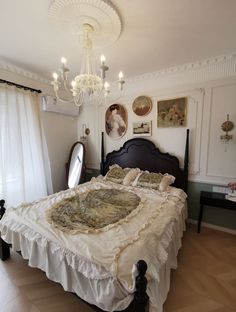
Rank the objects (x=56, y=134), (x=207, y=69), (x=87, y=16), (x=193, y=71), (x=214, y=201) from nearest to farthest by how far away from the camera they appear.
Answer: (x=87, y=16) < (x=214, y=201) < (x=207, y=69) < (x=193, y=71) < (x=56, y=134)

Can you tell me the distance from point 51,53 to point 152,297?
300 centimetres

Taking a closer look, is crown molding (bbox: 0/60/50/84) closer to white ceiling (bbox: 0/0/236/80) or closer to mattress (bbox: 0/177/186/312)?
white ceiling (bbox: 0/0/236/80)

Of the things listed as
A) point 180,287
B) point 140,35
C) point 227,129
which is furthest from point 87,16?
point 180,287

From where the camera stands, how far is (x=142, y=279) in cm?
102

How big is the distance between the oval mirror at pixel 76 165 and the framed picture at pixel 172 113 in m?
1.85

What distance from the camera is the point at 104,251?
1.27 m

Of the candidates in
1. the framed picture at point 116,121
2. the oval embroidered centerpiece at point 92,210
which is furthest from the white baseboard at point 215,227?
the framed picture at point 116,121

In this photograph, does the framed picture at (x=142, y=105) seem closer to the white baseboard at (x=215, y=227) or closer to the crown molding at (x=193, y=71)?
the crown molding at (x=193, y=71)

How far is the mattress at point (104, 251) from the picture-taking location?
1118 mm

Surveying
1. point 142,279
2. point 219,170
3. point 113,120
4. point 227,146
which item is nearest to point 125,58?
point 113,120

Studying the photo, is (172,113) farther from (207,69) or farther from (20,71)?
(20,71)

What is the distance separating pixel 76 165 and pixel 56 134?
2.68 ft

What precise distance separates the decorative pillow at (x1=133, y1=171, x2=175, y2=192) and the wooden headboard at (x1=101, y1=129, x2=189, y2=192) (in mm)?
167

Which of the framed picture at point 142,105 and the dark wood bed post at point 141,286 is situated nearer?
the dark wood bed post at point 141,286
